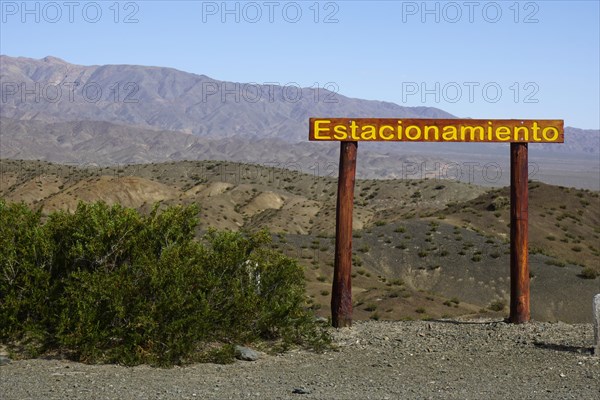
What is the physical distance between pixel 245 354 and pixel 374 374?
239 centimetres

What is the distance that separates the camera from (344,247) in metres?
18.8

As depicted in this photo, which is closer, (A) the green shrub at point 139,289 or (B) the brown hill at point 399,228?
(A) the green shrub at point 139,289

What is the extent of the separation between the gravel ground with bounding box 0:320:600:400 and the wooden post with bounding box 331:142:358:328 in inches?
28.4

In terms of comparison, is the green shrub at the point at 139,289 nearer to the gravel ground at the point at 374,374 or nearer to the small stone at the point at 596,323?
the gravel ground at the point at 374,374

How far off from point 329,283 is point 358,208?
47.0 m

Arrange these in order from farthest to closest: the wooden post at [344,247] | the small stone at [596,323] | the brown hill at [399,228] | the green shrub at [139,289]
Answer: the brown hill at [399,228]
the wooden post at [344,247]
the small stone at [596,323]
the green shrub at [139,289]

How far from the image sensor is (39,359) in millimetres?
15008

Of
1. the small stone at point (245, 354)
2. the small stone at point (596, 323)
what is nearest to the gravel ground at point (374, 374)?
the small stone at point (245, 354)

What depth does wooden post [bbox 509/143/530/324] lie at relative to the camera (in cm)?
1909

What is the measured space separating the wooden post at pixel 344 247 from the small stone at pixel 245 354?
3502 millimetres

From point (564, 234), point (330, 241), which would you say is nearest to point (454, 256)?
point (330, 241)

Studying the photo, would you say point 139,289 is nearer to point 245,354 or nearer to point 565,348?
point 245,354

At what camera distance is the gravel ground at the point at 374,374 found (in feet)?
42.7

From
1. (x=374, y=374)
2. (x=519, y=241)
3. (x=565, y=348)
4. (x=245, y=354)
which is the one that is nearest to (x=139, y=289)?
(x=245, y=354)
